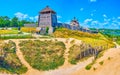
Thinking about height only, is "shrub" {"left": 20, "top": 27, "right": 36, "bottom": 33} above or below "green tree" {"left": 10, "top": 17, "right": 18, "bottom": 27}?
below

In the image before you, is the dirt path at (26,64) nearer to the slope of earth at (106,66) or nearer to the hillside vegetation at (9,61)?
the hillside vegetation at (9,61)

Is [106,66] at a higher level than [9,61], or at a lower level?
lower

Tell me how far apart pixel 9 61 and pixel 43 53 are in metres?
9.25

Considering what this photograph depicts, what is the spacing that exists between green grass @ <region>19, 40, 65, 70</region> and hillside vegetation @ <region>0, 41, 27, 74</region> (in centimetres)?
249

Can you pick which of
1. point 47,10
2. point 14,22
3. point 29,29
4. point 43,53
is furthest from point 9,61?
point 14,22

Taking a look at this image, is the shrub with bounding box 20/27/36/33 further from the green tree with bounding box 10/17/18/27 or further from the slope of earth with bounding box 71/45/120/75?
the slope of earth with bounding box 71/45/120/75

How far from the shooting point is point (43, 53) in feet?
236

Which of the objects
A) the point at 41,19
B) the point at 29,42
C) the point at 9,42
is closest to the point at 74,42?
the point at 29,42

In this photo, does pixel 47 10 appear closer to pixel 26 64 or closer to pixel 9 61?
pixel 26 64

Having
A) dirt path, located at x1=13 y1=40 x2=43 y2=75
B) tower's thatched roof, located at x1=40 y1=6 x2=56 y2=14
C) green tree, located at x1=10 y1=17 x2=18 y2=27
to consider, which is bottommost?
dirt path, located at x1=13 y1=40 x2=43 y2=75

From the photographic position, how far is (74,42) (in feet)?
256

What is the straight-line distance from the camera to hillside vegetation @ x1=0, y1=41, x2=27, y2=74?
6300cm

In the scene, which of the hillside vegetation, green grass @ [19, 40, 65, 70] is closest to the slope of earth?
green grass @ [19, 40, 65, 70]

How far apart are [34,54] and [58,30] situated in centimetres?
2320
